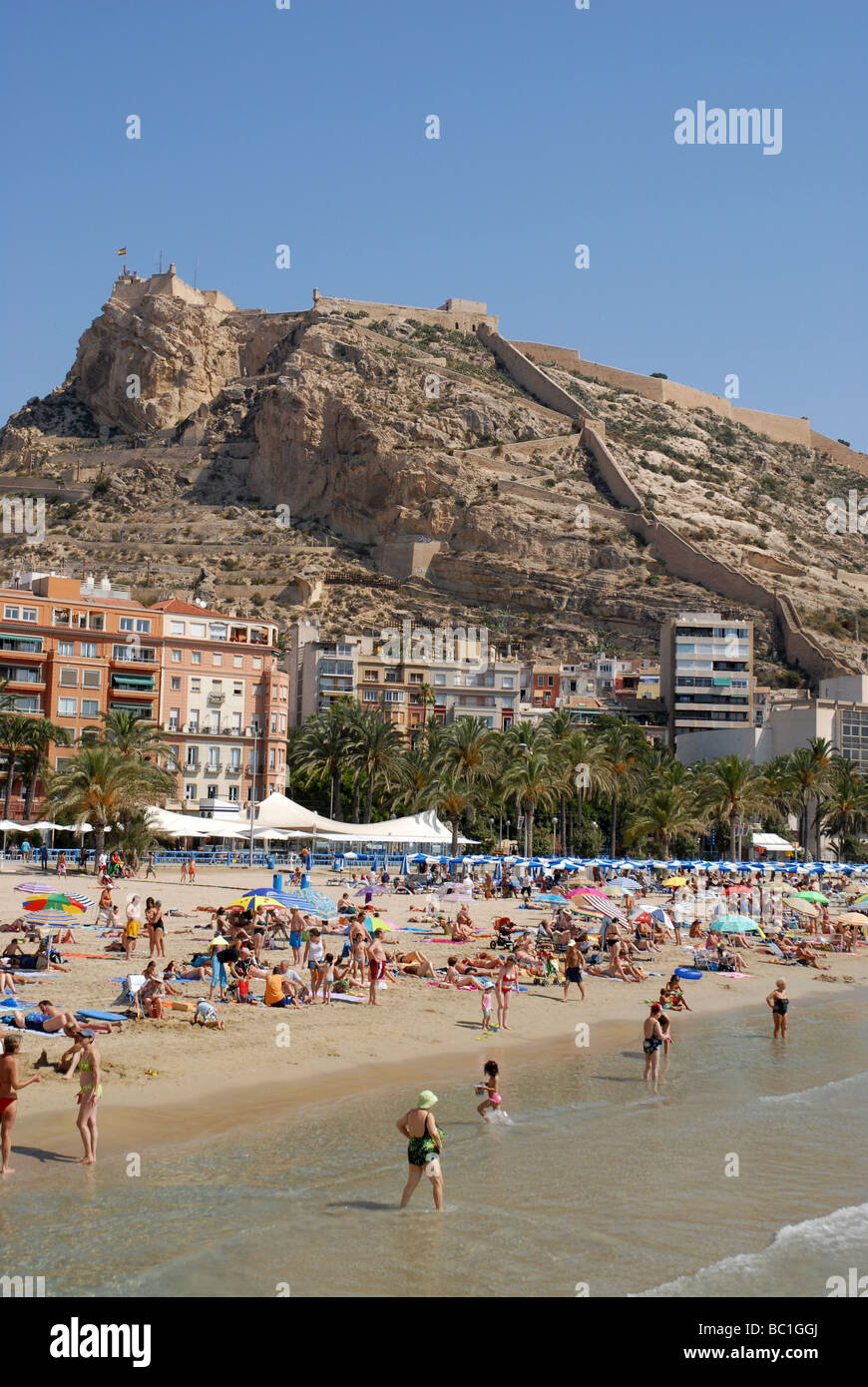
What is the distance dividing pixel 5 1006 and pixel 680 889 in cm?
3128

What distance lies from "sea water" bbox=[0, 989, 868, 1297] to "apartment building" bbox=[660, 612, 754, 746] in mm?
80213

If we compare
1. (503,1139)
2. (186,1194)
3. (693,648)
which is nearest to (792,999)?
(503,1139)

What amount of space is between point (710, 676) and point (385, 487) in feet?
Answer: 122

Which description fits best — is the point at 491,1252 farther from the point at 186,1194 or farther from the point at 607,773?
the point at 607,773

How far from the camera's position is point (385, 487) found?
4656 inches

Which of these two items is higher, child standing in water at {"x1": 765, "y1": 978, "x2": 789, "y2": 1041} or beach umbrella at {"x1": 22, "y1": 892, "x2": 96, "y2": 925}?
beach umbrella at {"x1": 22, "y1": 892, "x2": 96, "y2": 925}

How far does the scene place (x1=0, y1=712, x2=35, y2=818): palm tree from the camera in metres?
50.6

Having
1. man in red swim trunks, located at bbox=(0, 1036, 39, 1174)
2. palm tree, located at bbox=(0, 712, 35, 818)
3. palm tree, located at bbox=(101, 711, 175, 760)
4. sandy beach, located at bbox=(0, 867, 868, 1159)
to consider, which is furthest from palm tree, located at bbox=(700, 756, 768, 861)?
man in red swim trunks, located at bbox=(0, 1036, 39, 1174)

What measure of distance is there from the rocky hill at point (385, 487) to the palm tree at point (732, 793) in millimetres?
43946

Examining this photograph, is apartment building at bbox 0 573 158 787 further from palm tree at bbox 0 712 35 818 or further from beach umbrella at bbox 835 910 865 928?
beach umbrella at bbox 835 910 865 928

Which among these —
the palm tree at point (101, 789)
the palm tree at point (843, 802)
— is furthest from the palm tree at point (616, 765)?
the palm tree at point (101, 789)

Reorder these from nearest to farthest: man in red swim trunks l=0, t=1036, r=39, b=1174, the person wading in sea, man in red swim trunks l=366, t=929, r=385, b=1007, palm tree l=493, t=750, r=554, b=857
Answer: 1. the person wading in sea
2. man in red swim trunks l=0, t=1036, r=39, b=1174
3. man in red swim trunks l=366, t=929, r=385, b=1007
4. palm tree l=493, t=750, r=554, b=857

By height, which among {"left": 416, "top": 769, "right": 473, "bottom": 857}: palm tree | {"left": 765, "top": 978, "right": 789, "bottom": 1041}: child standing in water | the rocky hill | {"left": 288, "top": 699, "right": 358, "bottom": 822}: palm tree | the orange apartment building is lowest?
{"left": 765, "top": 978, "right": 789, "bottom": 1041}: child standing in water

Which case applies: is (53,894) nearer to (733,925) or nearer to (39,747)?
(733,925)
